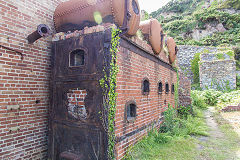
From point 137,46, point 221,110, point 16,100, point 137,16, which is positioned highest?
point 137,16

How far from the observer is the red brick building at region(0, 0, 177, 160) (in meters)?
2.97

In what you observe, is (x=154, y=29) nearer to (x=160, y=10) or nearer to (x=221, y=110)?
(x=221, y=110)

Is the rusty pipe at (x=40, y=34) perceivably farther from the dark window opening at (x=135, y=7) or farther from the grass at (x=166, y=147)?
the grass at (x=166, y=147)

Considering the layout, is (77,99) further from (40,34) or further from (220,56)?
(220,56)

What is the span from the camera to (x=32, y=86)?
3.44m

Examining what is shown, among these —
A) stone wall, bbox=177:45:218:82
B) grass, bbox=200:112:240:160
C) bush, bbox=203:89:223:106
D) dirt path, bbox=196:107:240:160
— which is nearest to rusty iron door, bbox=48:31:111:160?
dirt path, bbox=196:107:240:160

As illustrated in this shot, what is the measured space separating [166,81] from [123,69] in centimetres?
395

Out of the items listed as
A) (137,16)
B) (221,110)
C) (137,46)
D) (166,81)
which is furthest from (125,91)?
(221,110)

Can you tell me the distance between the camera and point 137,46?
404 cm

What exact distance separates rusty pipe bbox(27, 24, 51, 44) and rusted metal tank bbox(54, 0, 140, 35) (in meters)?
0.57

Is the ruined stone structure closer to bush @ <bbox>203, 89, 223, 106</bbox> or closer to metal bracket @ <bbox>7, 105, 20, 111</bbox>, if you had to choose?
bush @ <bbox>203, 89, 223, 106</bbox>

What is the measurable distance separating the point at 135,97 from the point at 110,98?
1128mm

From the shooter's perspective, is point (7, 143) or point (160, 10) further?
point (160, 10)

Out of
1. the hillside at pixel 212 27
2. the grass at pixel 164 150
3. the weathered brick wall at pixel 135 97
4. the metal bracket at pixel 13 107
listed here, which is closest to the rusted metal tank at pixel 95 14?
the weathered brick wall at pixel 135 97
